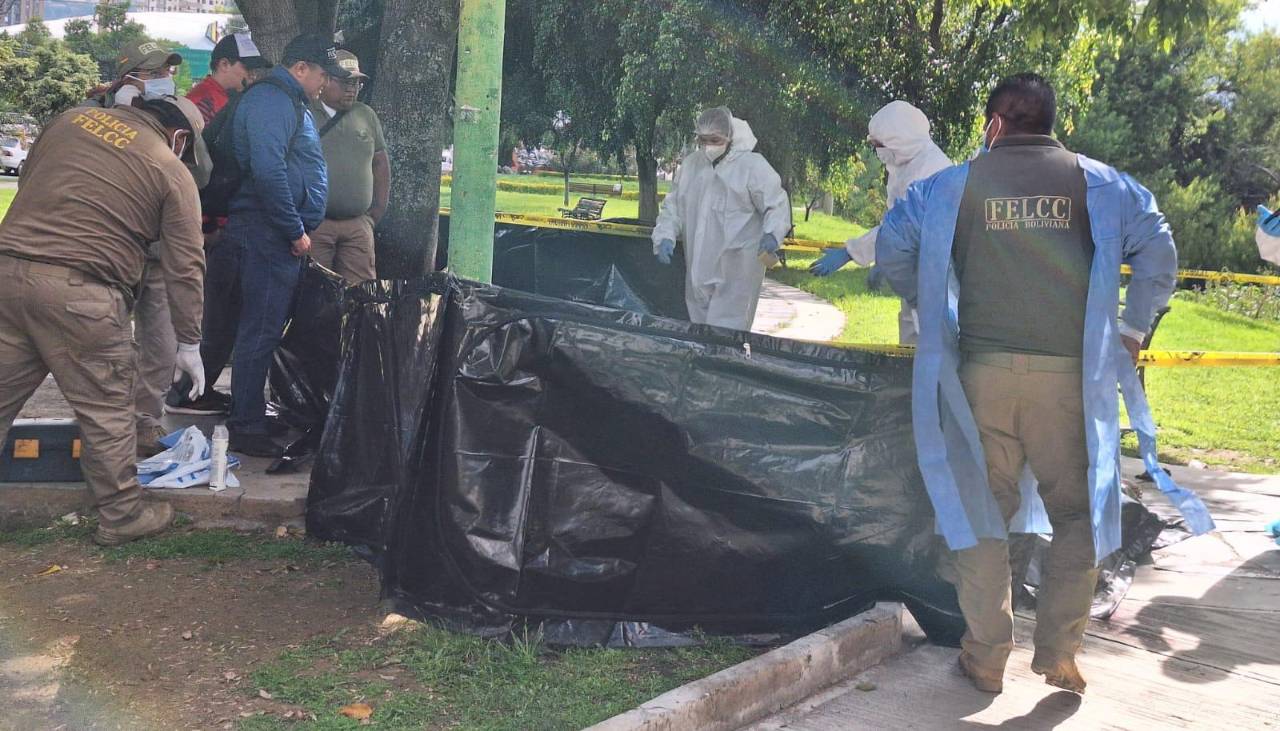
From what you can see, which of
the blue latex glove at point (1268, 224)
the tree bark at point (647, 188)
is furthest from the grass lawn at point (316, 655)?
the tree bark at point (647, 188)

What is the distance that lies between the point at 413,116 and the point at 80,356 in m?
3.14

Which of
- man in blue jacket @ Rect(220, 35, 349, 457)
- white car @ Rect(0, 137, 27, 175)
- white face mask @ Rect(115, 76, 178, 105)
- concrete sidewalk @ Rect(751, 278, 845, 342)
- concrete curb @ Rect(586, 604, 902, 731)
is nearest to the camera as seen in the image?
concrete curb @ Rect(586, 604, 902, 731)

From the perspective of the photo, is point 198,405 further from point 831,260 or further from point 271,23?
point 831,260

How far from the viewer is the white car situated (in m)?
38.3

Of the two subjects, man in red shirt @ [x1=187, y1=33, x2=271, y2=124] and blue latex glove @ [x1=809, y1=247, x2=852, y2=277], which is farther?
man in red shirt @ [x1=187, y1=33, x2=271, y2=124]

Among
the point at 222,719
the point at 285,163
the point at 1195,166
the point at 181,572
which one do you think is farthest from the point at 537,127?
the point at 1195,166

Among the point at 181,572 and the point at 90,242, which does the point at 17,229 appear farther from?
the point at 181,572

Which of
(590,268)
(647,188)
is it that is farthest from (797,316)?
(647,188)

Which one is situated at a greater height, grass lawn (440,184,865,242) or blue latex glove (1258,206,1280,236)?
blue latex glove (1258,206,1280,236)

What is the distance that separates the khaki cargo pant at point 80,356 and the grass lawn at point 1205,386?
4.62 metres

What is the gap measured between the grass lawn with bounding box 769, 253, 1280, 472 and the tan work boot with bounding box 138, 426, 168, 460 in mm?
4230

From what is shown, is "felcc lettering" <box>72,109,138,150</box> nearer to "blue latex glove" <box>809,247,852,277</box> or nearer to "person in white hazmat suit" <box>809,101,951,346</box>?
"blue latex glove" <box>809,247,852,277</box>

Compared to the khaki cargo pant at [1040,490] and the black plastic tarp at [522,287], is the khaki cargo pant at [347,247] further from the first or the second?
the khaki cargo pant at [1040,490]

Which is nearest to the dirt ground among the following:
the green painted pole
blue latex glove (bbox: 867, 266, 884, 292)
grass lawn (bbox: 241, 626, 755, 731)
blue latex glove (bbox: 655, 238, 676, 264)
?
grass lawn (bbox: 241, 626, 755, 731)
